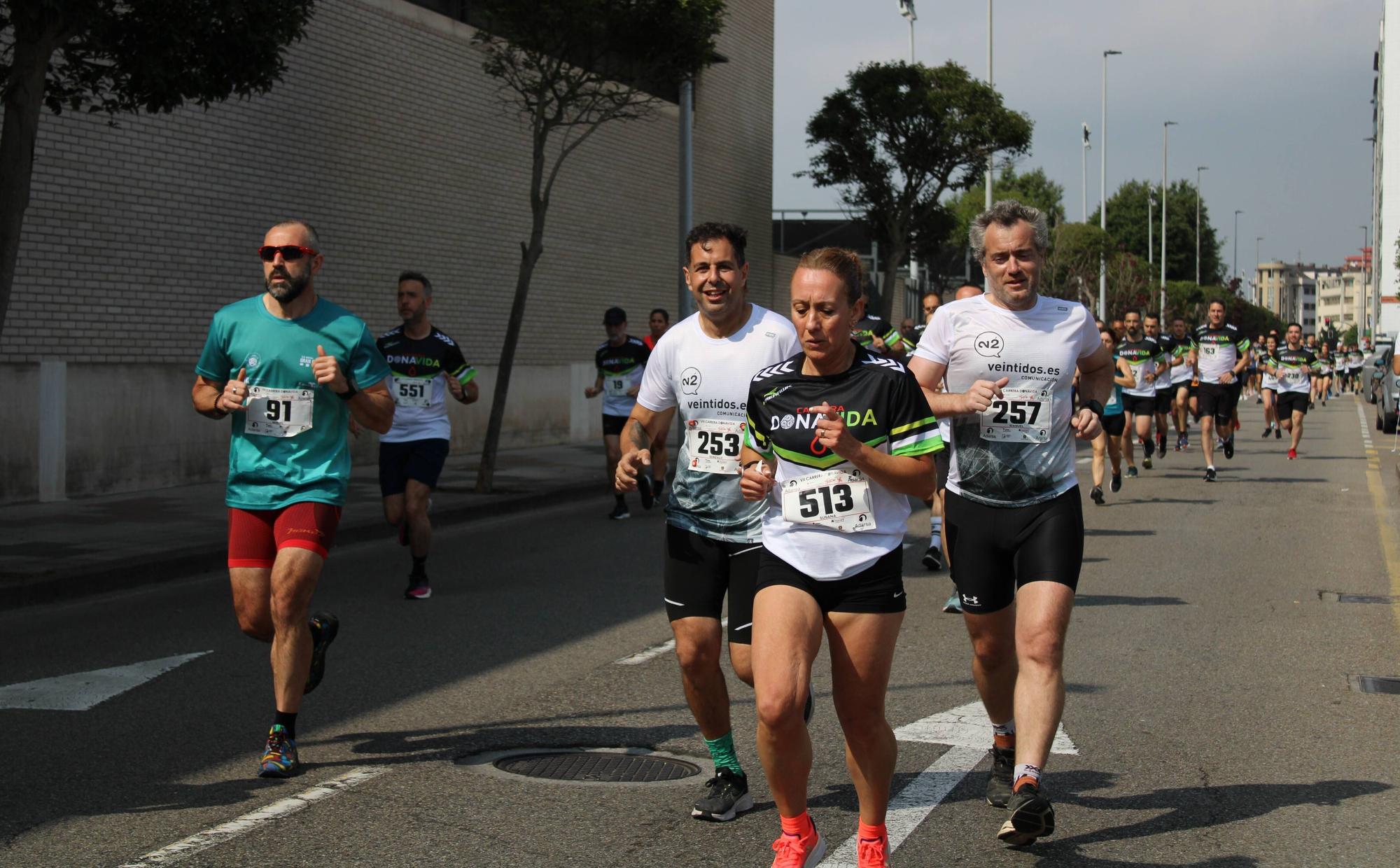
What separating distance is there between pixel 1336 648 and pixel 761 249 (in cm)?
2622

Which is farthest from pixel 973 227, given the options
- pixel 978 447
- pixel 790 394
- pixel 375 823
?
pixel 375 823

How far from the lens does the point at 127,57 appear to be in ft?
37.2

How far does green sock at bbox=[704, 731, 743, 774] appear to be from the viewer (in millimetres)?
5426

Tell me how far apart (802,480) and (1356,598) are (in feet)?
24.0

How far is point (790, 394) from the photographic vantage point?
461 cm

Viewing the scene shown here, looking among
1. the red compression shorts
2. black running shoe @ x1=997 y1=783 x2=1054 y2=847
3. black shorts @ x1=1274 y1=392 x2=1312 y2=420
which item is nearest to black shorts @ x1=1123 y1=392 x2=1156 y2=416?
black shorts @ x1=1274 y1=392 x2=1312 y2=420

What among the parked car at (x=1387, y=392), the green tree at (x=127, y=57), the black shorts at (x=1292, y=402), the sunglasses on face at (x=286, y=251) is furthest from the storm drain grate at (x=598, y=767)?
the parked car at (x=1387, y=392)

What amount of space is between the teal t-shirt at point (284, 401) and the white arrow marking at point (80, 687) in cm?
162

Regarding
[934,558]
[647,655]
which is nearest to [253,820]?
[647,655]

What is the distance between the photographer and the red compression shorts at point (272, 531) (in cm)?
598

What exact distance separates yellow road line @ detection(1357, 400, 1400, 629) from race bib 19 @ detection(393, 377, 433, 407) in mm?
6224

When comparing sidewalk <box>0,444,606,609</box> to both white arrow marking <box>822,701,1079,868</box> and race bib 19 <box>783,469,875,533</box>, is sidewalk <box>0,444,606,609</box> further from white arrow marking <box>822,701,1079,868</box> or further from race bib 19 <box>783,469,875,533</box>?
race bib 19 <box>783,469,875,533</box>

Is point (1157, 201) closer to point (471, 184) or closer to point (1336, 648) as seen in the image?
point (471, 184)

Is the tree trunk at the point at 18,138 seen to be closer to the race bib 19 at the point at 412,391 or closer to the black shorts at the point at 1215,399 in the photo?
the race bib 19 at the point at 412,391
